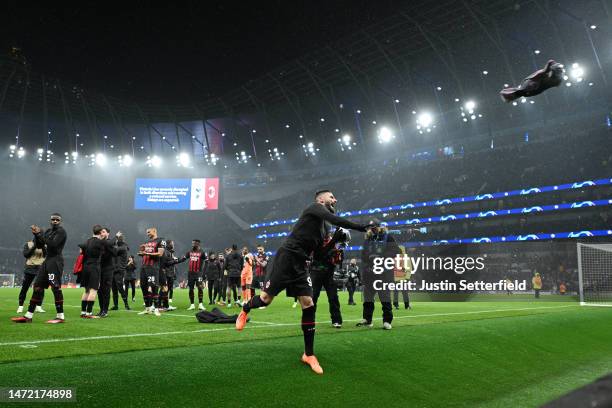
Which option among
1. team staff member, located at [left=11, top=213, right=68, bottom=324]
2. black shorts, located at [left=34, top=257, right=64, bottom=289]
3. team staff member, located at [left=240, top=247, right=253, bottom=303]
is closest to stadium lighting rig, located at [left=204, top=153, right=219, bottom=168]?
team staff member, located at [left=240, top=247, right=253, bottom=303]

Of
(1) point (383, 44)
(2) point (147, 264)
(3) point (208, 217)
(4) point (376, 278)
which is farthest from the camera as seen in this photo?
(3) point (208, 217)

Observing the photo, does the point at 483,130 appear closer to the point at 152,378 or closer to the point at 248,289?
the point at 248,289

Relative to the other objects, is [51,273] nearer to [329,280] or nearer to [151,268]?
[151,268]

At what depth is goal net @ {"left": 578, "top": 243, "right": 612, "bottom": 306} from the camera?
16.8 m

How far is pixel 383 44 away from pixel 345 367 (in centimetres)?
3844

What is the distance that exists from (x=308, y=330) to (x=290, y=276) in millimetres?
662

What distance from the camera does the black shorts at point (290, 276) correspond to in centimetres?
550

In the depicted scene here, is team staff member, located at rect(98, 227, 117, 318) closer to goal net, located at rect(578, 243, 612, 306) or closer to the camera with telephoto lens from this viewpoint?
the camera with telephoto lens

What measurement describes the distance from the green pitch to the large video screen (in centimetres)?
3333

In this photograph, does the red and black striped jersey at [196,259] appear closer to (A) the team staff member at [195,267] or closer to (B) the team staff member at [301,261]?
(A) the team staff member at [195,267]

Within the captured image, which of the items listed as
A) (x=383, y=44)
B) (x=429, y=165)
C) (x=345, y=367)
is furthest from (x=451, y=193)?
(x=345, y=367)

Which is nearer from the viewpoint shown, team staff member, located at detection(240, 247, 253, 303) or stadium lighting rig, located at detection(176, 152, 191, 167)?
team staff member, located at detection(240, 247, 253, 303)

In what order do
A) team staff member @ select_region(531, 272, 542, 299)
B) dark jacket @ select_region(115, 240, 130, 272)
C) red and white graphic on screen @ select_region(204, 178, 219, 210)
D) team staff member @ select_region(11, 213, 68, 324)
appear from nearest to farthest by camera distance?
team staff member @ select_region(11, 213, 68, 324) → dark jacket @ select_region(115, 240, 130, 272) → team staff member @ select_region(531, 272, 542, 299) → red and white graphic on screen @ select_region(204, 178, 219, 210)

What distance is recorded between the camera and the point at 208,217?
60625mm
